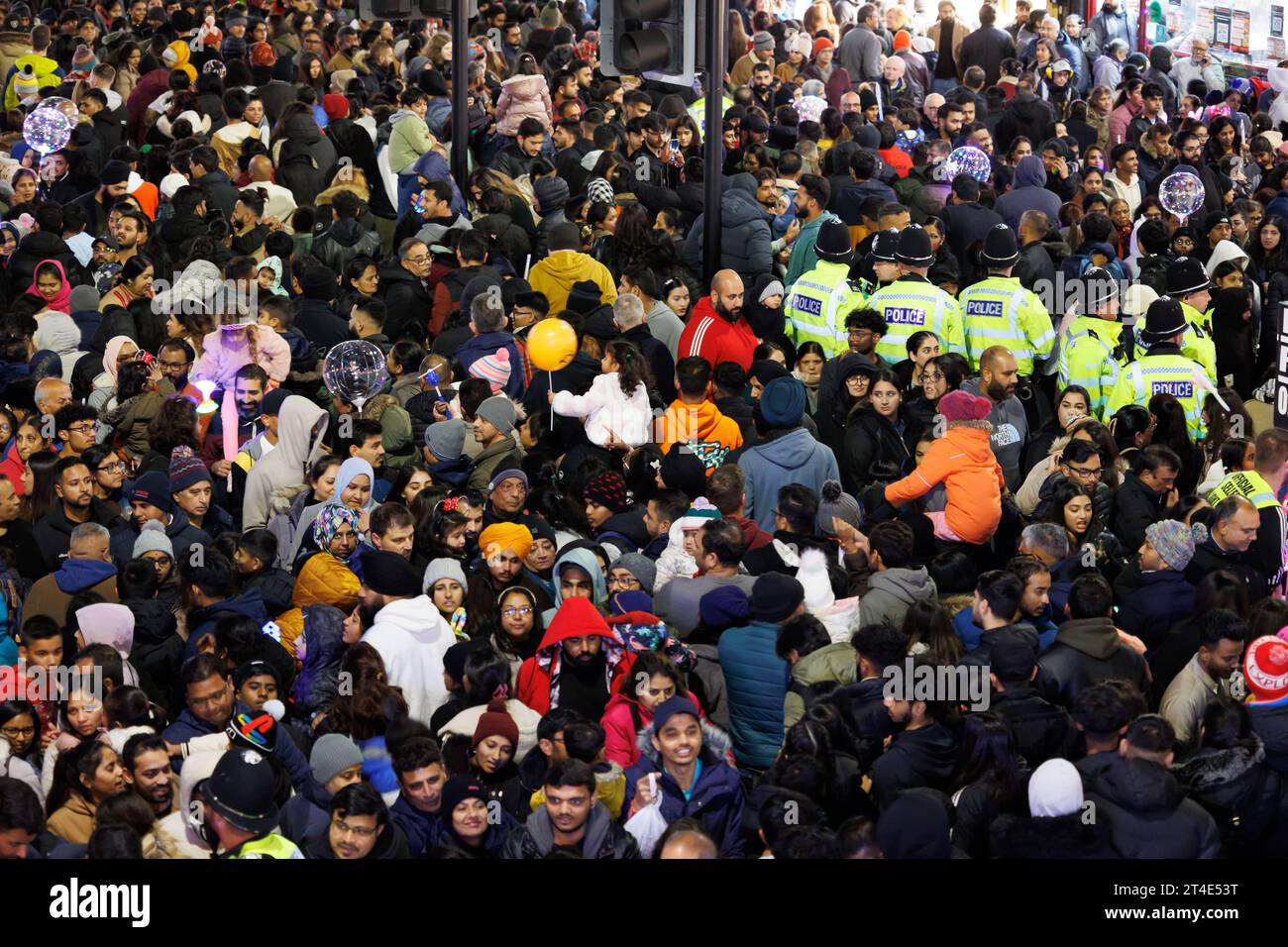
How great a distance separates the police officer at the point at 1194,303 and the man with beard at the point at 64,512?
18.6ft

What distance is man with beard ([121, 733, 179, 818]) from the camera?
6383mm

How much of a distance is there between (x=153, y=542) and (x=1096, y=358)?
17.0ft

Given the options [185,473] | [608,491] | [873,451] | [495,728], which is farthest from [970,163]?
[495,728]

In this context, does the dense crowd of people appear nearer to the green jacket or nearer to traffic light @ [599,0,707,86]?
the green jacket

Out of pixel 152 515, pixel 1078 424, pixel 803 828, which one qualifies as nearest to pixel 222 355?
pixel 152 515

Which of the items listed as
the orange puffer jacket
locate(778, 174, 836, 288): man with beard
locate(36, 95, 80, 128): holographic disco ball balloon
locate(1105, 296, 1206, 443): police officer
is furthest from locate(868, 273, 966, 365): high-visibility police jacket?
locate(36, 95, 80, 128): holographic disco ball balloon

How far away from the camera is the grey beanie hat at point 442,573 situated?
770cm

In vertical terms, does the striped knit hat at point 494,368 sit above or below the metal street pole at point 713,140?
below

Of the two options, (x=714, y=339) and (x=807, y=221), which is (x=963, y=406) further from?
(x=807, y=221)

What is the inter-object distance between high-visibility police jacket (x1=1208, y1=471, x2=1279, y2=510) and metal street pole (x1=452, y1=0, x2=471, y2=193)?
6742 millimetres

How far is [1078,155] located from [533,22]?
609cm

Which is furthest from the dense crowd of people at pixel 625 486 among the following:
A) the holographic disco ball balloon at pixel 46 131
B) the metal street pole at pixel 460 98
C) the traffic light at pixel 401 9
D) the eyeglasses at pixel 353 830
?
the traffic light at pixel 401 9

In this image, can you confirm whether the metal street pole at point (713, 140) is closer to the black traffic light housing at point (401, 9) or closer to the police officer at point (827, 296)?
the police officer at point (827, 296)

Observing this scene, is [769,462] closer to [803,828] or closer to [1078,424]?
[1078,424]
